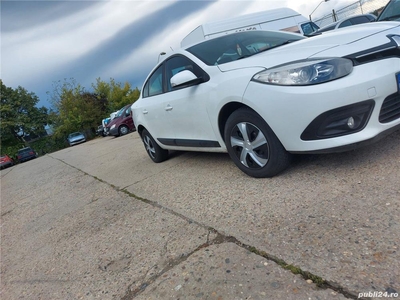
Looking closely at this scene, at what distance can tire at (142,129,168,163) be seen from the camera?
4977mm

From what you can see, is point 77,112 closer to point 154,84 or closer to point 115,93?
point 115,93

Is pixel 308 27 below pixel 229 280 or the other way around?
the other way around

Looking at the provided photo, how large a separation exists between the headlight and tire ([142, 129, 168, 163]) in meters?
2.83

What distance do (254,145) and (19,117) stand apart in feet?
153

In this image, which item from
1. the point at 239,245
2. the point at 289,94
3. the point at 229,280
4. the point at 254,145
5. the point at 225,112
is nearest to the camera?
the point at 229,280

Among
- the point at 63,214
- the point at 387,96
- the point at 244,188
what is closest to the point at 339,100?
the point at 387,96

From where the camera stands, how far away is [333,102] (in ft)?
7.43

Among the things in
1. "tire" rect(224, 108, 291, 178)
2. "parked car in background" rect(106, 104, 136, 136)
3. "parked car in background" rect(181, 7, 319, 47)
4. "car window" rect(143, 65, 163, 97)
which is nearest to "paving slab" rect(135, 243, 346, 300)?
"tire" rect(224, 108, 291, 178)

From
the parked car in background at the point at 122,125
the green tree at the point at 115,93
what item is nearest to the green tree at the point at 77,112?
the green tree at the point at 115,93

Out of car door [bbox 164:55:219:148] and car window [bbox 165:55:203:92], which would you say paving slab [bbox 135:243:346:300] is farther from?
car window [bbox 165:55:203:92]

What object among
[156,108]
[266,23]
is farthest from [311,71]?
[266,23]

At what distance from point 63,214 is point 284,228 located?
290cm

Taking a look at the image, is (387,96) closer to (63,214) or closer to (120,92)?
(63,214)

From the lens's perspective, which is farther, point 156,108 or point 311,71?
point 156,108
